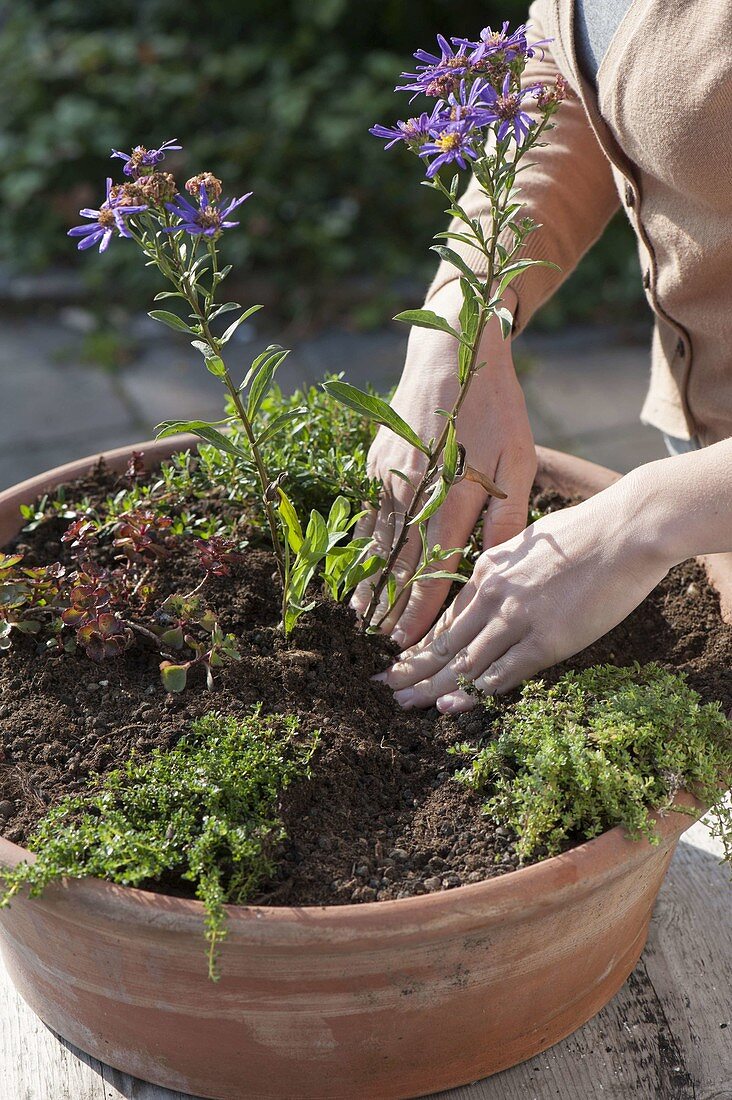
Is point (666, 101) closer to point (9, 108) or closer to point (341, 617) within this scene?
point (341, 617)

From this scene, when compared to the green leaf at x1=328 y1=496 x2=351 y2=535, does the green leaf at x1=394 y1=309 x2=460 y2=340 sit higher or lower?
higher

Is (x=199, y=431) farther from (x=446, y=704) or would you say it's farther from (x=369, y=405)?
(x=446, y=704)

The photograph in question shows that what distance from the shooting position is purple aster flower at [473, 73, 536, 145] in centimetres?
118

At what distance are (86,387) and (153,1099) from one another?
3282 mm

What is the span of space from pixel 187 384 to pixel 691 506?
3.14m

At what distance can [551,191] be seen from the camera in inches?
68.3

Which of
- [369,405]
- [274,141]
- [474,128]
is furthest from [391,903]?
[274,141]

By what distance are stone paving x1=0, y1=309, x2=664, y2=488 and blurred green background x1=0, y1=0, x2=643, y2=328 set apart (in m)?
0.19

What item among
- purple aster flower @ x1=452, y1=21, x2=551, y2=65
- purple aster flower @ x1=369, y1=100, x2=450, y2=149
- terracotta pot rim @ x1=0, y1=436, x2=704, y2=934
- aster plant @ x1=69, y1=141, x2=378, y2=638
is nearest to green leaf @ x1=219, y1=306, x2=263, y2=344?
aster plant @ x1=69, y1=141, x2=378, y2=638

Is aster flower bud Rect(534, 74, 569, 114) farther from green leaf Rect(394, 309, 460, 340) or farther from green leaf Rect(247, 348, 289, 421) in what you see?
green leaf Rect(247, 348, 289, 421)

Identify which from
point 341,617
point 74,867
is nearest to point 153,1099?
point 74,867

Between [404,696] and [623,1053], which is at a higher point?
[404,696]

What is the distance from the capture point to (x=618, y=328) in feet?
15.2

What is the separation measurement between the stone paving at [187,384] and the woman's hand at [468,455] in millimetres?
2166
